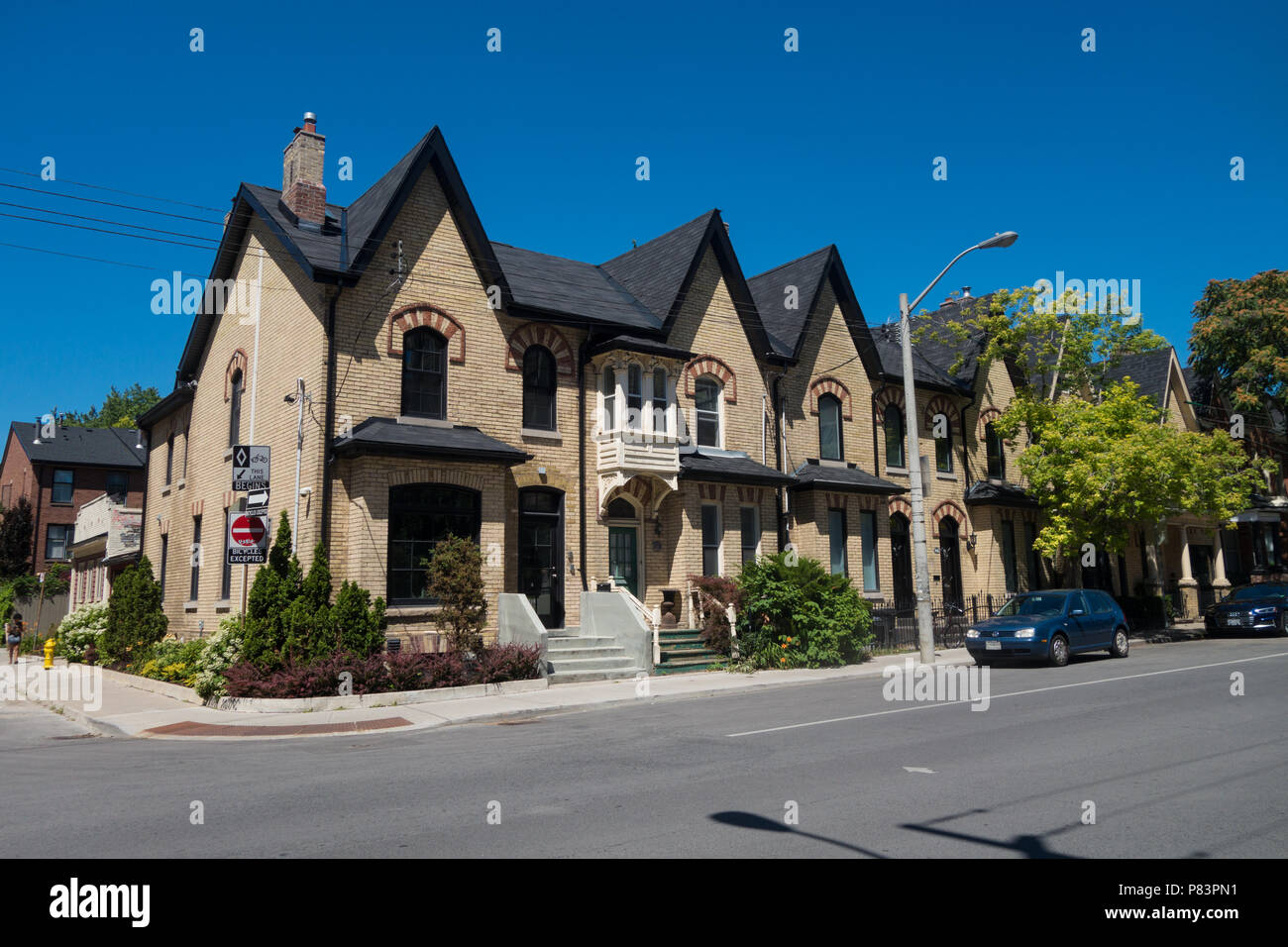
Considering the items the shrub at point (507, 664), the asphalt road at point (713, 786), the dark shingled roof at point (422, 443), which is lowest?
the asphalt road at point (713, 786)

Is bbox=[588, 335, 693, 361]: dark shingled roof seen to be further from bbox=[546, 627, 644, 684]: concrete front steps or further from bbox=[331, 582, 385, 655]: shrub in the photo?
bbox=[331, 582, 385, 655]: shrub

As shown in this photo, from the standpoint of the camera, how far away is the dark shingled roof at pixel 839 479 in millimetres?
23953

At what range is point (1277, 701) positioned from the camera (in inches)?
497

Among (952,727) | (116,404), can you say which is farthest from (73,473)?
(952,727)

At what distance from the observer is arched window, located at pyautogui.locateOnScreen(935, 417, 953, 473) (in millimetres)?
29281

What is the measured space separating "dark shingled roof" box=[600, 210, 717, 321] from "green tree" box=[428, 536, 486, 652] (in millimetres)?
8505

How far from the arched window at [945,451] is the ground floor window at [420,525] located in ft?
54.2

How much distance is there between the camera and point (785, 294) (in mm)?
27359

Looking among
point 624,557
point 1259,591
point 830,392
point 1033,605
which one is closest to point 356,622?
point 624,557

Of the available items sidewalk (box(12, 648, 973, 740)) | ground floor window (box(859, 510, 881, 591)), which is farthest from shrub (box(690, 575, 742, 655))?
ground floor window (box(859, 510, 881, 591))

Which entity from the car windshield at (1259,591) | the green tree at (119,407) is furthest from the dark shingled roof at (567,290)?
the green tree at (119,407)

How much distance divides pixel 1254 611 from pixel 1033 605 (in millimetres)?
11915

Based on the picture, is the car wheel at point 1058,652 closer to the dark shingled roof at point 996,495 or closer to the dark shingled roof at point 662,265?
the dark shingled roof at point 996,495
